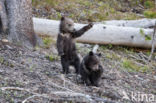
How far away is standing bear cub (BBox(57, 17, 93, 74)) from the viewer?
729 centimetres

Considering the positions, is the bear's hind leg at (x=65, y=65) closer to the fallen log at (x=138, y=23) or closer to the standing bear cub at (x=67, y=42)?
the standing bear cub at (x=67, y=42)

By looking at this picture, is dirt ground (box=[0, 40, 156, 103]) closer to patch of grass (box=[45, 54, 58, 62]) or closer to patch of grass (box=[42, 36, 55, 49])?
patch of grass (box=[45, 54, 58, 62])

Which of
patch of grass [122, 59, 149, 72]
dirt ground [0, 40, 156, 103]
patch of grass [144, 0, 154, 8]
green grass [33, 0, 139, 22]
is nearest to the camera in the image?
dirt ground [0, 40, 156, 103]

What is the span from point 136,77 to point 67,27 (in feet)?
7.73

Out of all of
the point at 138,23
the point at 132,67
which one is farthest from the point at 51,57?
the point at 138,23

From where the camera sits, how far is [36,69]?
7.15 meters

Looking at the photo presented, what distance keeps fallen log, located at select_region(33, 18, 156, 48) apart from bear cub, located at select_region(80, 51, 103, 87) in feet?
12.4

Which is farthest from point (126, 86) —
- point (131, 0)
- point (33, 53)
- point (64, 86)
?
point (131, 0)

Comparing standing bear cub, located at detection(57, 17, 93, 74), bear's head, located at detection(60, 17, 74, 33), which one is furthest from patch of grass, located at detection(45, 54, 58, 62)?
bear's head, located at detection(60, 17, 74, 33)

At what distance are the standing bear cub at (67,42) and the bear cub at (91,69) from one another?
619 mm

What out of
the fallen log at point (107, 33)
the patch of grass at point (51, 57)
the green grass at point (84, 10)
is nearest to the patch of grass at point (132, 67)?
the fallen log at point (107, 33)

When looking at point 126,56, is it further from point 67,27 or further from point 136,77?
point 67,27

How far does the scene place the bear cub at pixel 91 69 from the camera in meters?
6.74

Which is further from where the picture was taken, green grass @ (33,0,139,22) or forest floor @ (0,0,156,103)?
green grass @ (33,0,139,22)
